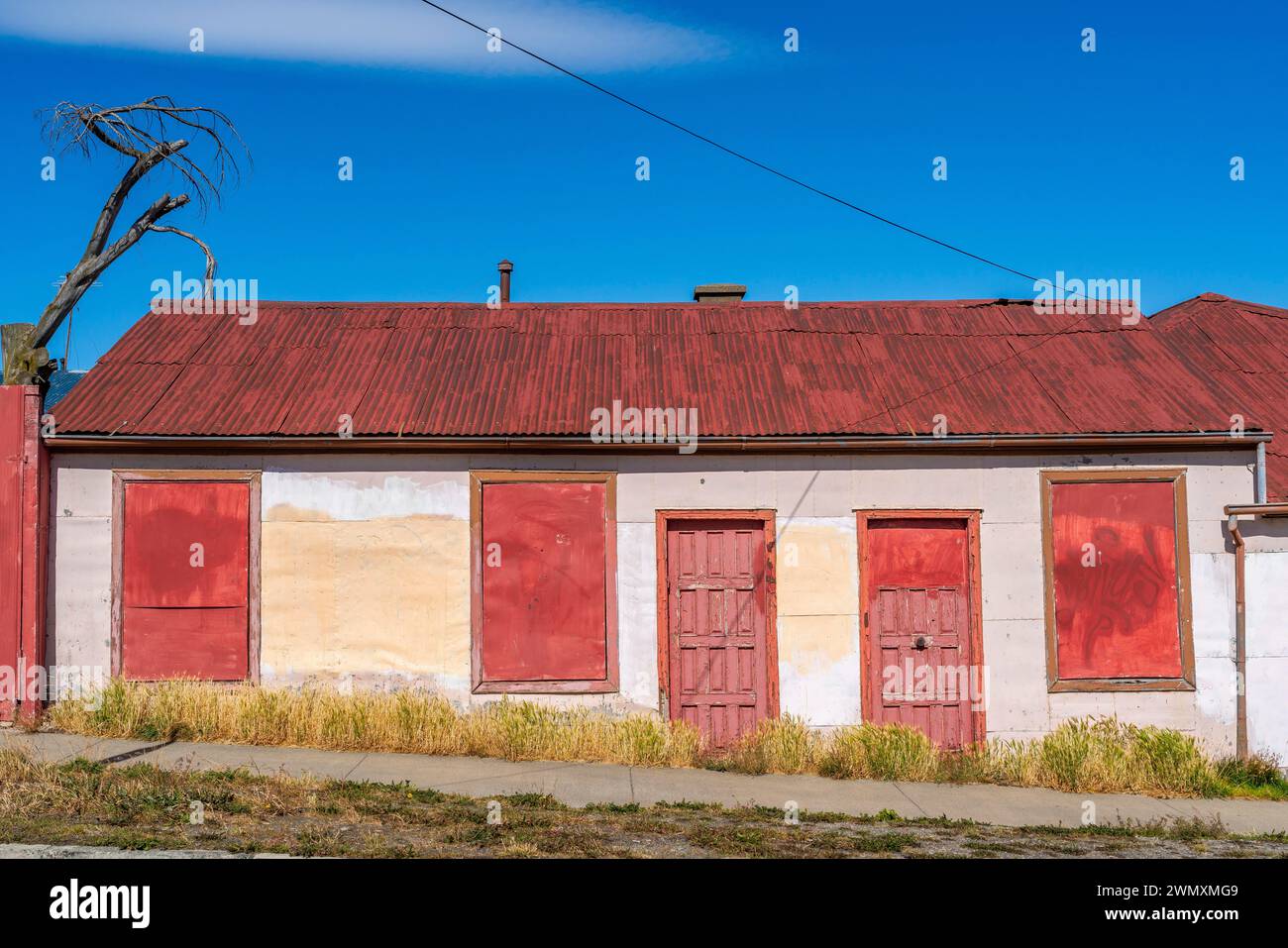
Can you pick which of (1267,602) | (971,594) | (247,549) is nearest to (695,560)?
(971,594)

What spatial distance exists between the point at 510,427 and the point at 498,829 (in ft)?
16.0

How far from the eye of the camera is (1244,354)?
1451 centimetres

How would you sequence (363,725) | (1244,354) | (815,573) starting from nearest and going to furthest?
(363,725)
(815,573)
(1244,354)

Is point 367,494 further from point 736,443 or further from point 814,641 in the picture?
point 814,641

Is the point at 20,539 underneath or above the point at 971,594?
above

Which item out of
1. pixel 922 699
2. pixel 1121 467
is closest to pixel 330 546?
pixel 922 699

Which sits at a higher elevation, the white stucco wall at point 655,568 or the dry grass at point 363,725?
the white stucco wall at point 655,568

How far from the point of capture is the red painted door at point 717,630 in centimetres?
1102

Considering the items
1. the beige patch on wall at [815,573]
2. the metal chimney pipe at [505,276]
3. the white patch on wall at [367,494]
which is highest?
the metal chimney pipe at [505,276]

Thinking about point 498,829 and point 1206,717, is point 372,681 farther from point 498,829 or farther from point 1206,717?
point 1206,717

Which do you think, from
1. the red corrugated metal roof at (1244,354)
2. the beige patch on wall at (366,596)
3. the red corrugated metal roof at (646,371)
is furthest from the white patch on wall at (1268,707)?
the beige patch on wall at (366,596)

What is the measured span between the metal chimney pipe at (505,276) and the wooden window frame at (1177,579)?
27.0ft

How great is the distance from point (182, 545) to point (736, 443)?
19.2 feet

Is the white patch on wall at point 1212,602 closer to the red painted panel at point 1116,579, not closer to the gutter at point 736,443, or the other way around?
the red painted panel at point 1116,579
